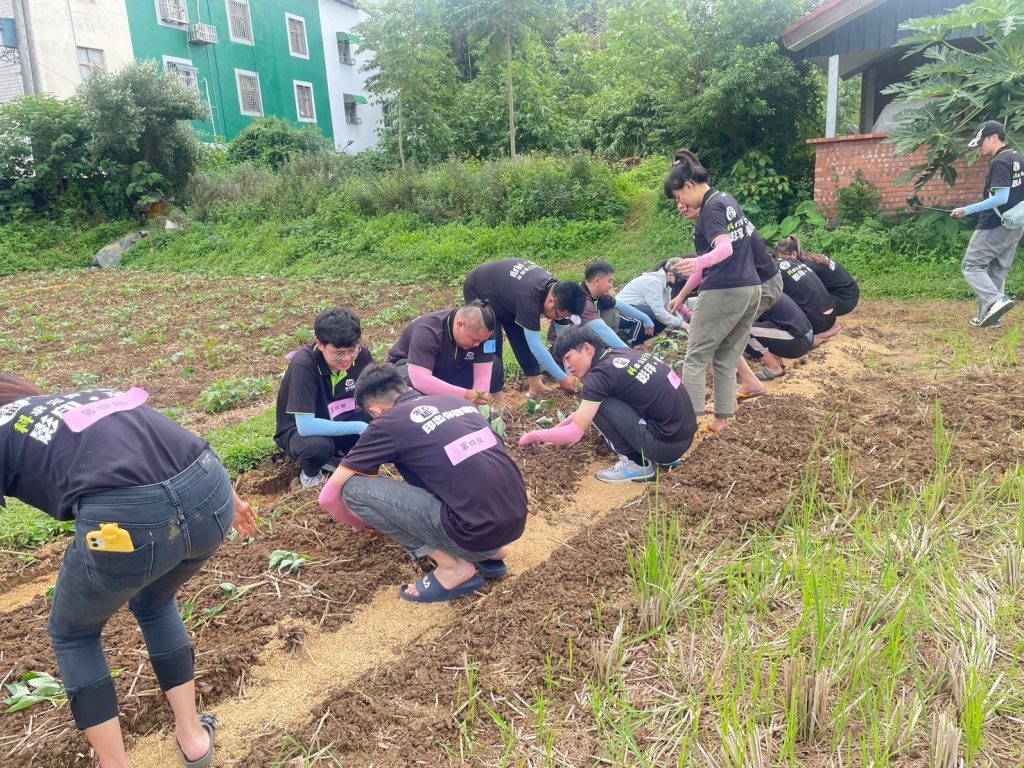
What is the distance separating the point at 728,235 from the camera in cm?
451

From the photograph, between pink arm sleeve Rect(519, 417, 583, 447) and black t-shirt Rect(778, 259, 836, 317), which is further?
black t-shirt Rect(778, 259, 836, 317)

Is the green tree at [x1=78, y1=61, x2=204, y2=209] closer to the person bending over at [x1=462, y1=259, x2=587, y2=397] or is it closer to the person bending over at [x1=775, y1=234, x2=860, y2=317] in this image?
the person bending over at [x1=462, y1=259, x2=587, y2=397]

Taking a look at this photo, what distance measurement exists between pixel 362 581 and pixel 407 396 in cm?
90

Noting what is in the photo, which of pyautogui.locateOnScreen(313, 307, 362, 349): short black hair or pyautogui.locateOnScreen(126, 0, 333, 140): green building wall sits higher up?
pyautogui.locateOnScreen(126, 0, 333, 140): green building wall

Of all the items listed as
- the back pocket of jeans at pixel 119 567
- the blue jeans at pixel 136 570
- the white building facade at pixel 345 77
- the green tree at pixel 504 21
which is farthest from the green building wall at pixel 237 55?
the back pocket of jeans at pixel 119 567

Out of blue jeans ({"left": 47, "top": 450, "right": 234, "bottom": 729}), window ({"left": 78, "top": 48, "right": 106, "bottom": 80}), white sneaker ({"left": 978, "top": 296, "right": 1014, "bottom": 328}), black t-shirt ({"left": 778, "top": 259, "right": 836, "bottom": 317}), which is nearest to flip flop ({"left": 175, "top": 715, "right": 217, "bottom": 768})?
blue jeans ({"left": 47, "top": 450, "right": 234, "bottom": 729})

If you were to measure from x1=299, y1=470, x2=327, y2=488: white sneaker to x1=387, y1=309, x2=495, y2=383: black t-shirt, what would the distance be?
0.88 m

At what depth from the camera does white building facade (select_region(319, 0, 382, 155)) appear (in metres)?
28.6

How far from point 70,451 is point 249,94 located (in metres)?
27.3

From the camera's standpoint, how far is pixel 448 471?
3020 millimetres

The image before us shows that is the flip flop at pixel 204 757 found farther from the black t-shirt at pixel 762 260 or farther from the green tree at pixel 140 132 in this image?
the green tree at pixel 140 132

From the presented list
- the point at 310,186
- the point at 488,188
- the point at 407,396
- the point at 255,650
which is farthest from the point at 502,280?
the point at 310,186

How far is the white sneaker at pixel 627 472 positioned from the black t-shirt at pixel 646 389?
1.01 feet

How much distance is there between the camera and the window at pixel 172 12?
22734mm
